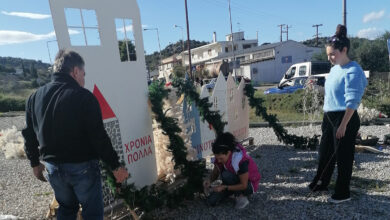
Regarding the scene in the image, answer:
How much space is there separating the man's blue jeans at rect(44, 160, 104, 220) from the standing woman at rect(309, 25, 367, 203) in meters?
2.36

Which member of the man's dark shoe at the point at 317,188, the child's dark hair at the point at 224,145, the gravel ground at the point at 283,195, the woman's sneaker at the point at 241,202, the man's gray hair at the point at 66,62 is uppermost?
the man's gray hair at the point at 66,62

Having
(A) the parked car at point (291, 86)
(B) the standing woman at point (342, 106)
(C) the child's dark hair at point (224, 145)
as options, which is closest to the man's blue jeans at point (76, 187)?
(C) the child's dark hair at point (224, 145)

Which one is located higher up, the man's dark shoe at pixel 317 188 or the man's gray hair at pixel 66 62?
the man's gray hair at pixel 66 62

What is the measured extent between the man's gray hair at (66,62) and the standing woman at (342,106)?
2.46 meters

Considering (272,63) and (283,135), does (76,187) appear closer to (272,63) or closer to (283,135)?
(283,135)

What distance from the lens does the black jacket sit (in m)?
1.87

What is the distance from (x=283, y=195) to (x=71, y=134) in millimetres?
2566

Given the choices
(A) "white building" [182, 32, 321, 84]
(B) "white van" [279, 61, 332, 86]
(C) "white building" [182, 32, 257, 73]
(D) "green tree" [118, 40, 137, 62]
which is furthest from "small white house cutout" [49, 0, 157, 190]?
(C) "white building" [182, 32, 257, 73]

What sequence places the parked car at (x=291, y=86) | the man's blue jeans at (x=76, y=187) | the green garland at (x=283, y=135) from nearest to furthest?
the man's blue jeans at (x=76, y=187)
the green garland at (x=283, y=135)
the parked car at (x=291, y=86)

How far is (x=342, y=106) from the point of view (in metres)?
2.85

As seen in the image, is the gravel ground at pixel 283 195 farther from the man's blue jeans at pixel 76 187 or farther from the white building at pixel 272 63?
the white building at pixel 272 63

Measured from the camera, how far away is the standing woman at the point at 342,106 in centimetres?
266

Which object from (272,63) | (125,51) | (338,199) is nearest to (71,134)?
(125,51)

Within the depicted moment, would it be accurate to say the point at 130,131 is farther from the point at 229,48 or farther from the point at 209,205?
the point at 229,48
